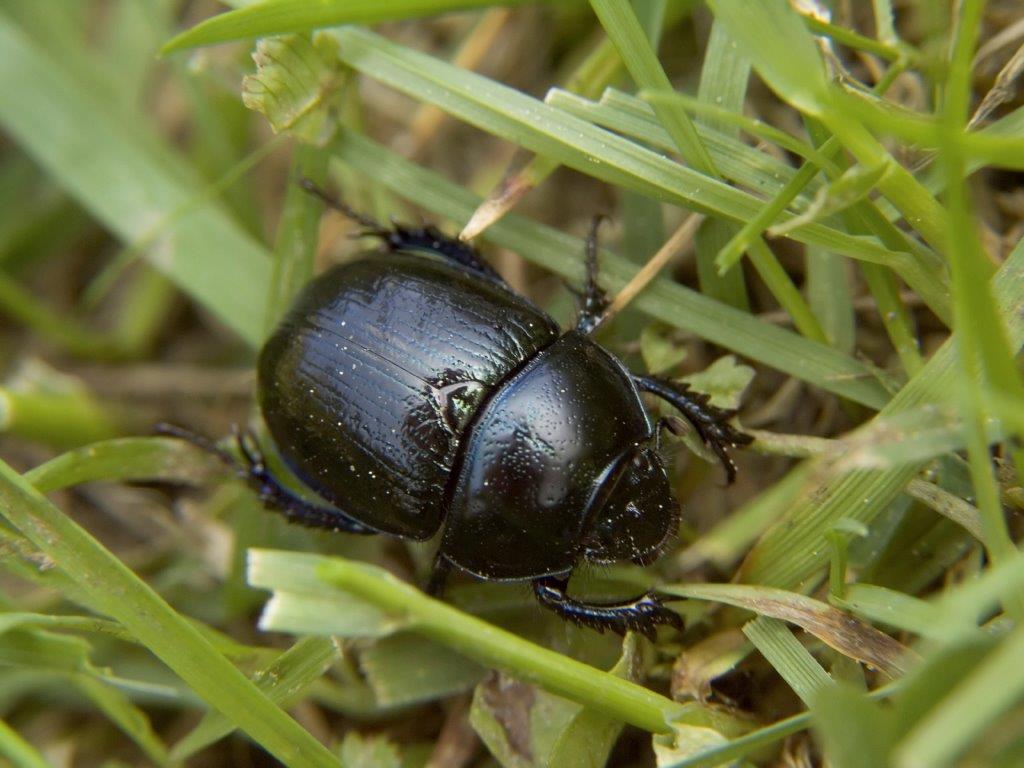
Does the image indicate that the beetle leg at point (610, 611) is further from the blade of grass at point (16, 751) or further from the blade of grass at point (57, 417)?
the blade of grass at point (57, 417)

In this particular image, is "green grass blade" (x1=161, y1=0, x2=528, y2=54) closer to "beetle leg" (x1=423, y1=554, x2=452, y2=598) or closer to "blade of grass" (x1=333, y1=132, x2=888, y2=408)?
"blade of grass" (x1=333, y1=132, x2=888, y2=408)

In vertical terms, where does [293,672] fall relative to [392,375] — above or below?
below

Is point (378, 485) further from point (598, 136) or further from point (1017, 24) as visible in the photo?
point (1017, 24)

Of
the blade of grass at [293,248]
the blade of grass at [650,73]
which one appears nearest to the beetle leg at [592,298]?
the blade of grass at [650,73]

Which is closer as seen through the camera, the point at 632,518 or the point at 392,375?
the point at 632,518

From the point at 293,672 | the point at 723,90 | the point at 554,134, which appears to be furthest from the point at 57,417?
the point at 723,90

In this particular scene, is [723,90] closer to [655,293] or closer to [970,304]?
[655,293]

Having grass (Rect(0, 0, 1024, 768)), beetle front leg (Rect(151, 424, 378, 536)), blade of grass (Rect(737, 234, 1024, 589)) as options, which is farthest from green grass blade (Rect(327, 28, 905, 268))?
beetle front leg (Rect(151, 424, 378, 536))
